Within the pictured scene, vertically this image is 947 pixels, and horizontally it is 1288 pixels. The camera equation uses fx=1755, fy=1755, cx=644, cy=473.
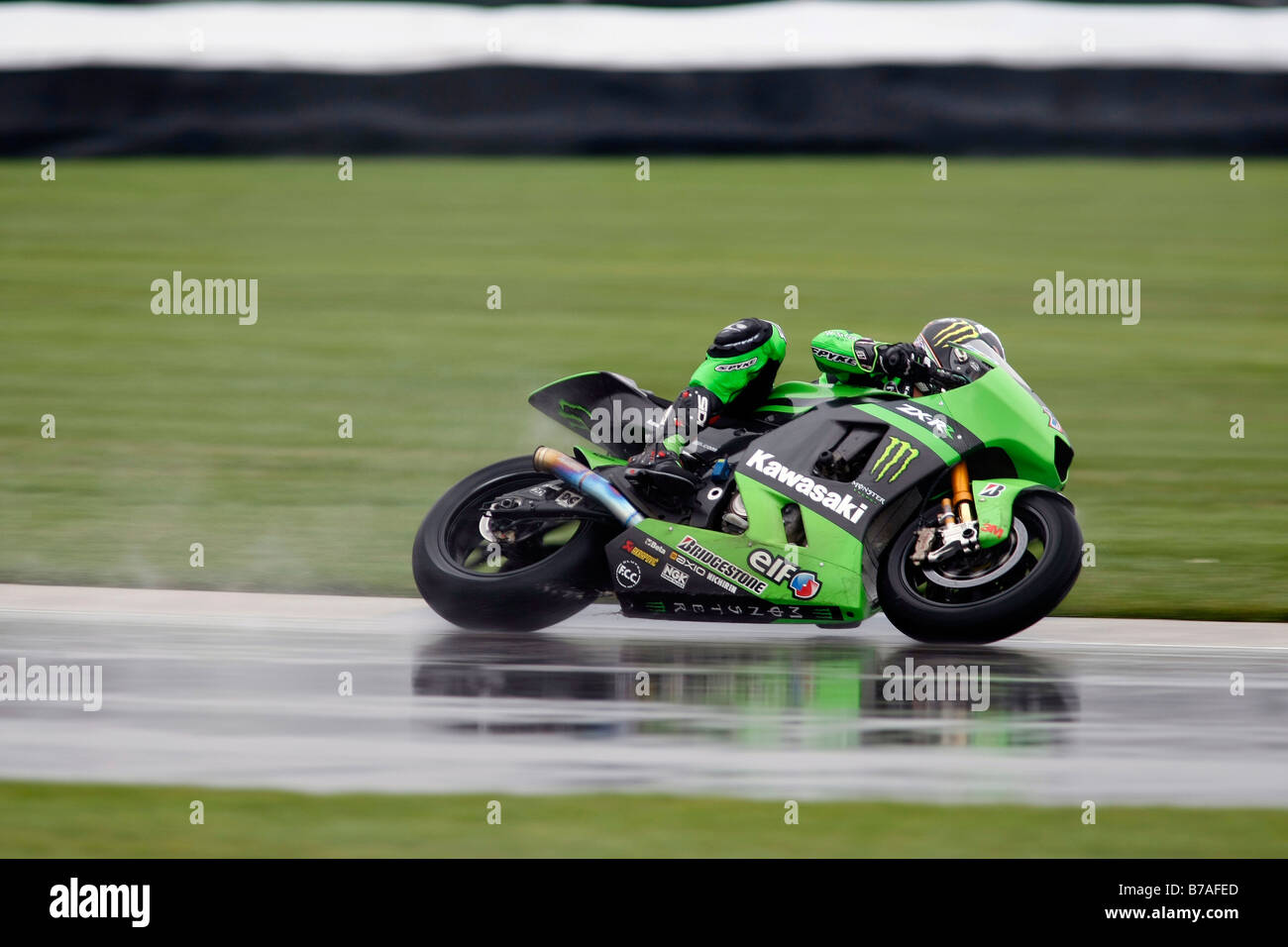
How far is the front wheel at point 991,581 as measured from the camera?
6566mm

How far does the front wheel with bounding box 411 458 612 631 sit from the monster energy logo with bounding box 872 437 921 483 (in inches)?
44.6

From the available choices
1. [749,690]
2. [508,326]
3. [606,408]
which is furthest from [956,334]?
[508,326]

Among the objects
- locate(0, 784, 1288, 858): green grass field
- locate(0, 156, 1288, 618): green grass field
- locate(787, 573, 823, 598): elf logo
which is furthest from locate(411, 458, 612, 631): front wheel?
locate(0, 784, 1288, 858): green grass field

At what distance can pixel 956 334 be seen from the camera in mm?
7277

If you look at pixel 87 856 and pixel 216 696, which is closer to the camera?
pixel 87 856

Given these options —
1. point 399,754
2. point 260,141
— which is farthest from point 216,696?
point 260,141

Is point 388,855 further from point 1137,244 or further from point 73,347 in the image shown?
point 1137,244

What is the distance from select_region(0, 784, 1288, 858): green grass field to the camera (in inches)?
192

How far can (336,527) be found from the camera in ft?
31.2

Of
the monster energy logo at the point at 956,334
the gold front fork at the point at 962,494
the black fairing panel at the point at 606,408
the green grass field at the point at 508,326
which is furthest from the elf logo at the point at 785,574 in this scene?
the green grass field at the point at 508,326

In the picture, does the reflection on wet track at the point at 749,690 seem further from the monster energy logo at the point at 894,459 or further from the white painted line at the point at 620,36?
the white painted line at the point at 620,36

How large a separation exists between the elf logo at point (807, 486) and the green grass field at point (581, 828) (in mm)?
1864

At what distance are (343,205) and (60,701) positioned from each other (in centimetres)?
1507

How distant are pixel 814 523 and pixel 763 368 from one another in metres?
0.83
